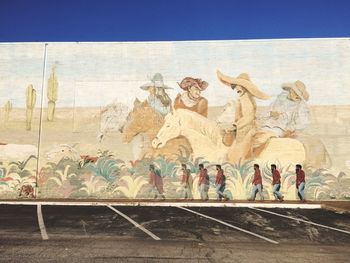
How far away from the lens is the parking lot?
7.70 m

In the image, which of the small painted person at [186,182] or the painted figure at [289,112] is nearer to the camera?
the small painted person at [186,182]

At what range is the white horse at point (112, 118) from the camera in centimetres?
1875

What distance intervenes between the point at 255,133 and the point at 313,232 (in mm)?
8256

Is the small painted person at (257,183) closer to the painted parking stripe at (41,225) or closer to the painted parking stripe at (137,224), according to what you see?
the painted parking stripe at (137,224)

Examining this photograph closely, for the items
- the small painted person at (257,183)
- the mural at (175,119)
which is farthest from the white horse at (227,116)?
the small painted person at (257,183)

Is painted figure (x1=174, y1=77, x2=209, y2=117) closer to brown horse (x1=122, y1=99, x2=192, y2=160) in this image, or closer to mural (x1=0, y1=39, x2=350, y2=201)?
mural (x1=0, y1=39, x2=350, y2=201)

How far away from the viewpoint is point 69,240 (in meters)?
8.97

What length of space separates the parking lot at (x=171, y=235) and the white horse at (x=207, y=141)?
3.82m

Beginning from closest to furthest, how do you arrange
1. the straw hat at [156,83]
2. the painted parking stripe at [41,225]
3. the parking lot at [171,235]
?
1. the parking lot at [171,235]
2. the painted parking stripe at [41,225]
3. the straw hat at [156,83]

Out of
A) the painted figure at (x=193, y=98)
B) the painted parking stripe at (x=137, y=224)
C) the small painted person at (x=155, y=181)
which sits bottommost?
the painted parking stripe at (x=137, y=224)

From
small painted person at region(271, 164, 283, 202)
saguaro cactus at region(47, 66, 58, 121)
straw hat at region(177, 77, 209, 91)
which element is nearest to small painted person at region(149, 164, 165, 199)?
straw hat at region(177, 77, 209, 91)

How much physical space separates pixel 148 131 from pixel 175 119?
4.43ft

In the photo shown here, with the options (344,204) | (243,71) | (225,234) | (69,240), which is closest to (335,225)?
(225,234)

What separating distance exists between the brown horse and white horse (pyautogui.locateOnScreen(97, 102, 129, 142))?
0.27 m
